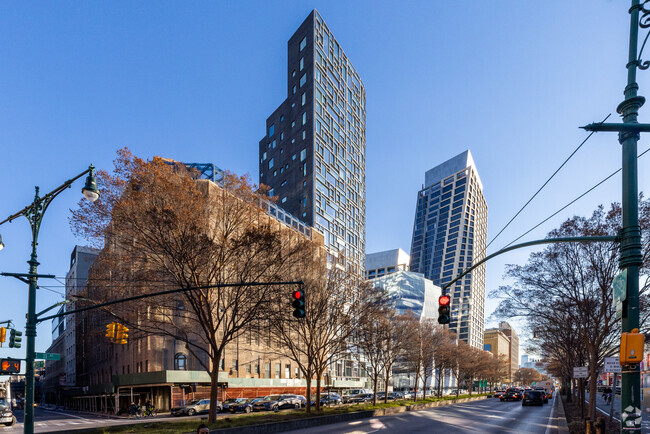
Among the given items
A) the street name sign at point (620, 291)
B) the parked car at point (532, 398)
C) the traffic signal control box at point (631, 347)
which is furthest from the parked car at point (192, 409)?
the traffic signal control box at point (631, 347)

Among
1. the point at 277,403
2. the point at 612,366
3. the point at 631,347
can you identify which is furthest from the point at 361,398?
the point at 631,347

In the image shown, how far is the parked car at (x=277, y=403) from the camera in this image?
47250 mm

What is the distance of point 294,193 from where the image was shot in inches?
3580

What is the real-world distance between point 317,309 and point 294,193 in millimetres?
57734

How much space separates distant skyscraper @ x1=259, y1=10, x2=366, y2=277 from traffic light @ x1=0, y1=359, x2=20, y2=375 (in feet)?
209

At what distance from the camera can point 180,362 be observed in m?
53.5

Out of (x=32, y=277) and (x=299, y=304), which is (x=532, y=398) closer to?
(x=299, y=304)

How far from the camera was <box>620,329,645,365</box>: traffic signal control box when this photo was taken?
7886 mm

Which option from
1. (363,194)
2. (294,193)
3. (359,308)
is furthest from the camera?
(363,194)

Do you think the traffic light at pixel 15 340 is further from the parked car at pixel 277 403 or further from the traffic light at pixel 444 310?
the parked car at pixel 277 403

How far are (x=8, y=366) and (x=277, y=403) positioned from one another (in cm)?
3102

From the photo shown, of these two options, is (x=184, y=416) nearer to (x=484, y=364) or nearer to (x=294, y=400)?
(x=294, y=400)

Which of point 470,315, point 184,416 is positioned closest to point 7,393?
point 184,416

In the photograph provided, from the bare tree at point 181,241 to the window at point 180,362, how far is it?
27.3m
